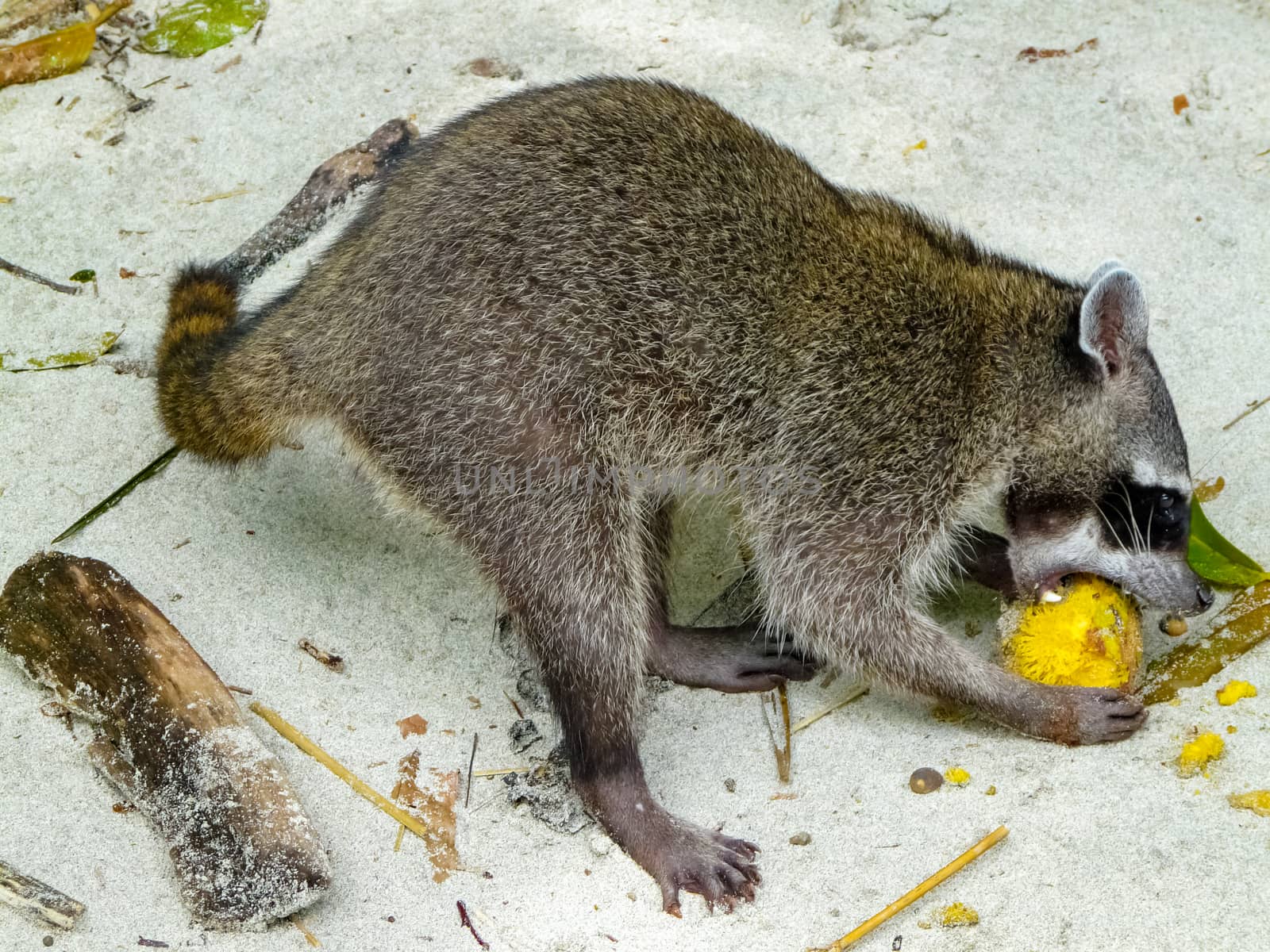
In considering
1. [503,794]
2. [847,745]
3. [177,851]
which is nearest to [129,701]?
[177,851]

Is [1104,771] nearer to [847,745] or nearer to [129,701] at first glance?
[847,745]

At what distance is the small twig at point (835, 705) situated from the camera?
392cm

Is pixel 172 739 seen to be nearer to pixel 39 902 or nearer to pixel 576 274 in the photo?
pixel 39 902

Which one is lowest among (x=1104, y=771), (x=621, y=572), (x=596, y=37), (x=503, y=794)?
(x=503, y=794)

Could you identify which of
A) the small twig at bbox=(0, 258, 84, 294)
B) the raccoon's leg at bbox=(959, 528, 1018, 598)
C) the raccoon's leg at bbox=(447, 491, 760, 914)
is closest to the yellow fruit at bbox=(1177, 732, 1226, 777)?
the raccoon's leg at bbox=(959, 528, 1018, 598)

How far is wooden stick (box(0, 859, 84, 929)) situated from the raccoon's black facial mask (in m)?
3.05

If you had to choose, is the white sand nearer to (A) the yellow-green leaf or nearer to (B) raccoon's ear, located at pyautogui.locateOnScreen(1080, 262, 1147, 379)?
(A) the yellow-green leaf

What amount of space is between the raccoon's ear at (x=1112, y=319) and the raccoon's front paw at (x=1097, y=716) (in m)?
0.94

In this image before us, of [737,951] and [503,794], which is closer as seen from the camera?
[737,951]

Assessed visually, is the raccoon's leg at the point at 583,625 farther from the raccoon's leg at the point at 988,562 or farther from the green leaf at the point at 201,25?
the green leaf at the point at 201,25

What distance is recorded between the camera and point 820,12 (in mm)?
6078

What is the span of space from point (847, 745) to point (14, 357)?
131 inches

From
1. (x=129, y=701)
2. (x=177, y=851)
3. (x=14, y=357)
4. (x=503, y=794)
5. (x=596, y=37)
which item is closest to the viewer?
(x=177, y=851)

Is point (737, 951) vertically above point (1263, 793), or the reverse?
point (1263, 793)
